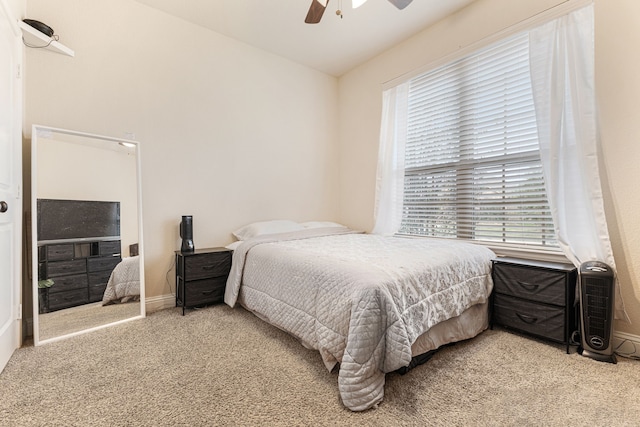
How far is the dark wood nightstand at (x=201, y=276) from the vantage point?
255 cm

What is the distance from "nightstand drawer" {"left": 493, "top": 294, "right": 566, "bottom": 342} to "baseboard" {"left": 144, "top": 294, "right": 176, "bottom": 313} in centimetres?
295

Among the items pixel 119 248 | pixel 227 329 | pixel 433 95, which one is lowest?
pixel 227 329

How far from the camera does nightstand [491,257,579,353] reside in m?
1.87

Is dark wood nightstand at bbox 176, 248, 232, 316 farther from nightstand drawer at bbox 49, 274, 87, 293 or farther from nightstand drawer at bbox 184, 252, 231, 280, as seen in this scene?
nightstand drawer at bbox 49, 274, 87, 293

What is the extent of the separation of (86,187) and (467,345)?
3.15m

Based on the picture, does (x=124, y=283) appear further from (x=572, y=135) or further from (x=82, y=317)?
(x=572, y=135)

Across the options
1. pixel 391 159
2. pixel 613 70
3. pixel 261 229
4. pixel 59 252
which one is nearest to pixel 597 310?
pixel 613 70

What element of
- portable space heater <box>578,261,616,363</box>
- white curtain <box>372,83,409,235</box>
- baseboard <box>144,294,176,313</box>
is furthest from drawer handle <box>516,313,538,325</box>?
baseboard <box>144,294,176,313</box>

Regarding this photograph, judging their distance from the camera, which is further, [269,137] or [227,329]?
[269,137]

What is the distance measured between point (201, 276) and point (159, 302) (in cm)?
55

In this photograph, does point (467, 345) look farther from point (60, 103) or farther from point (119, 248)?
point (60, 103)

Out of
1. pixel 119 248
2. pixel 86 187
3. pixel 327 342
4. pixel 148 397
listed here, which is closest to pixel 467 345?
pixel 327 342

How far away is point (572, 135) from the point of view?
2020mm

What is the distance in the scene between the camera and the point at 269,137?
348cm
